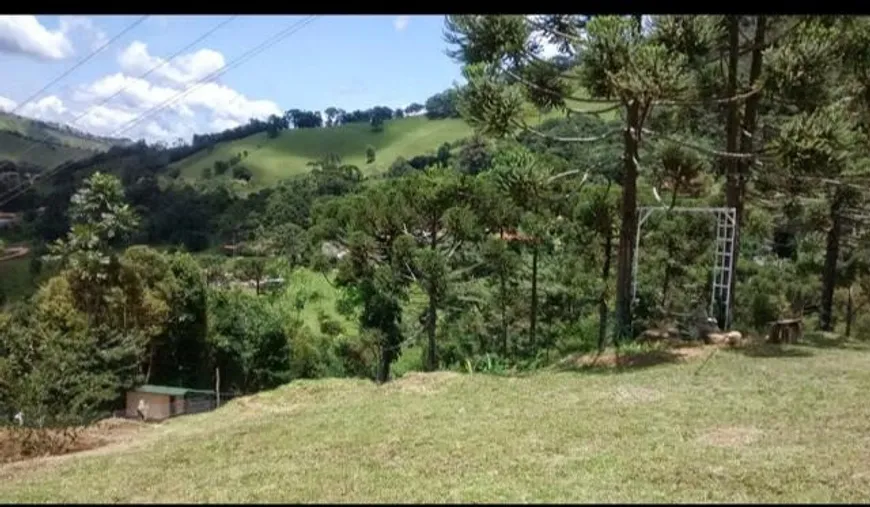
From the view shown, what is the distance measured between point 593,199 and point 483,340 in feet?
31.9

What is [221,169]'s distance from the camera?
224ft

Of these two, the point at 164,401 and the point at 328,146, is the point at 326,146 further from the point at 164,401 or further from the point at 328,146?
the point at 164,401

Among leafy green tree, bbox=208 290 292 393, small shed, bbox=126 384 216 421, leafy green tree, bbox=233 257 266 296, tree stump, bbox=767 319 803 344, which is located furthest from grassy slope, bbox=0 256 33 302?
tree stump, bbox=767 319 803 344

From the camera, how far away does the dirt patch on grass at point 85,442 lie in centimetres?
738

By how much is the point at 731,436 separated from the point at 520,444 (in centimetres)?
150

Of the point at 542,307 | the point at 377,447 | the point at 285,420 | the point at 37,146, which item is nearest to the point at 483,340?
the point at 542,307

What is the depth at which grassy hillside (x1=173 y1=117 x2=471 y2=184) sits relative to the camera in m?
67.7

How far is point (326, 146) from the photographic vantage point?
250ft

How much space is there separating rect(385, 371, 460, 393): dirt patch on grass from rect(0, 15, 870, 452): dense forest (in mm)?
1535

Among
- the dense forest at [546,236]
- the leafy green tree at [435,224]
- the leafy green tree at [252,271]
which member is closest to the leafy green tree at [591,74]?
the dense forest at [546,236]

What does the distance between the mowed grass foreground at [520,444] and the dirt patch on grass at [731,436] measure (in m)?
0.01

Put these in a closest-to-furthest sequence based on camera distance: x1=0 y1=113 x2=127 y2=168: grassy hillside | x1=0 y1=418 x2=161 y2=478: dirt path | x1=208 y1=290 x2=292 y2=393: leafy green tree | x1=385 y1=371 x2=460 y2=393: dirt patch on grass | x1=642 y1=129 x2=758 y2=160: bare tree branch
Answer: x1=0 y1=418 x2=161 y2=478: dirt path < x1=385 y1=371 x2=460 y2=393: dirt patch on grass < x1=642 y1=129 x2=758 y2=160: bare tree branch < x1=208 y1=290 x2=292 y2=393: leafy green tree < x1=0 y1=113 x2=127 y2=168: grassy hillside

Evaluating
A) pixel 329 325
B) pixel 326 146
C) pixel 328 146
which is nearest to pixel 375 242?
pixel 329 325

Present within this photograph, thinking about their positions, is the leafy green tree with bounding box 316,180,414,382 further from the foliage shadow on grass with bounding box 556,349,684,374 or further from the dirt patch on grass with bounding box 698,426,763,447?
the dirt patch on grass with bounding box 698,426,763,447
